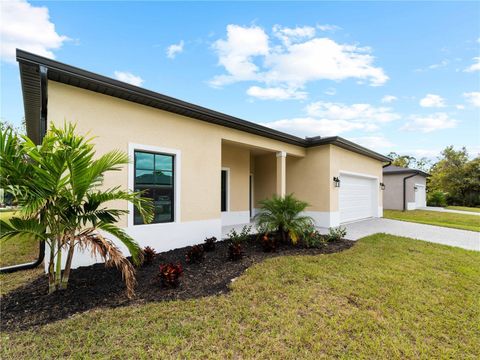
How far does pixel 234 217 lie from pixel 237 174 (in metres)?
1.96

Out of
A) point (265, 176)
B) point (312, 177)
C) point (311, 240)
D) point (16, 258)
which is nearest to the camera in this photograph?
point (16, 258)

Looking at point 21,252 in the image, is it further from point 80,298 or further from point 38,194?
point 38,194

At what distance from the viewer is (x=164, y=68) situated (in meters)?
10.4

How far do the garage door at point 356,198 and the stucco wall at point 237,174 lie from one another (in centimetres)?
469

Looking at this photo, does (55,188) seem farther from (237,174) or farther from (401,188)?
(401,188)

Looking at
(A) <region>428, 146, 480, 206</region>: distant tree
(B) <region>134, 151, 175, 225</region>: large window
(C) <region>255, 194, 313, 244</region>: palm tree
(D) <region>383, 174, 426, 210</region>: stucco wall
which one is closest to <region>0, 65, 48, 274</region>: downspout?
(B) <region>134, 151, 175, 225</region>: large window

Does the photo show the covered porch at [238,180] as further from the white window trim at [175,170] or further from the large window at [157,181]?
the large window at [157,181]

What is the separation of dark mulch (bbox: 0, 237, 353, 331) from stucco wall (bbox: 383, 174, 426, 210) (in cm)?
1893

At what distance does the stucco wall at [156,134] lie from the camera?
4.95m

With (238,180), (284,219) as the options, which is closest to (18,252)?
(284,219)

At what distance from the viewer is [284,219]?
6949 millimetres

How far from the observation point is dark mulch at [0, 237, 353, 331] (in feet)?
10.4

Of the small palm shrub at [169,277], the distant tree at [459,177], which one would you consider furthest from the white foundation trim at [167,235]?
the distant tree at [459,177]

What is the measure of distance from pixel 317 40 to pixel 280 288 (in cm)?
928
